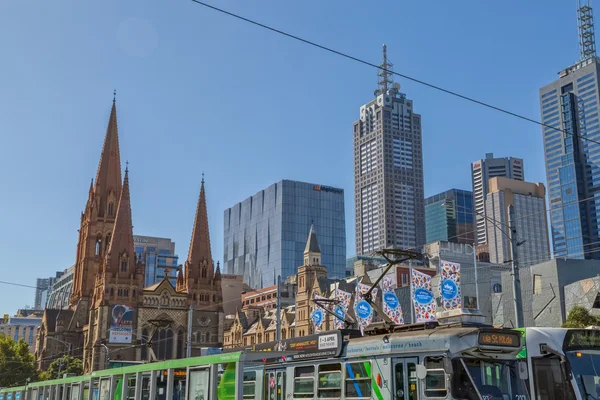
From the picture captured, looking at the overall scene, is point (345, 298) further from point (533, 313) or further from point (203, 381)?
point (203, 381)

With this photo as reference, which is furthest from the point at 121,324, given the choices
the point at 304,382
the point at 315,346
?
the point at 315,346

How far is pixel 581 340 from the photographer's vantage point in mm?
13203

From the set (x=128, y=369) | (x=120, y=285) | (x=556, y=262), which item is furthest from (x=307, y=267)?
(x=128, y=369)

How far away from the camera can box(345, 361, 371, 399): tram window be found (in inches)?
565

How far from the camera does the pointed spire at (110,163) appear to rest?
112 metres

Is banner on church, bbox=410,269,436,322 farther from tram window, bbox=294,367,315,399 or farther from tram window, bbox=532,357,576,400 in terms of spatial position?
tram window, bbox=532,357,576,400

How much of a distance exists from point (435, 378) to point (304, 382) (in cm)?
416

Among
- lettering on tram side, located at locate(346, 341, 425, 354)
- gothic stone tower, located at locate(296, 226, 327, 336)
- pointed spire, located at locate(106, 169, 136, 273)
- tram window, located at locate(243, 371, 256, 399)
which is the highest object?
pointed spire, located at locate(106, 169, 136, 273)

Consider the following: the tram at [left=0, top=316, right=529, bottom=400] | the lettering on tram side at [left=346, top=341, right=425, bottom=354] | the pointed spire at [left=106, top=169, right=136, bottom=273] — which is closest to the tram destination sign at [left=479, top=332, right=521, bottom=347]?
the tram at [left=0, top=316, right=529, bottom=400]

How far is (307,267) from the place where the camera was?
301ft

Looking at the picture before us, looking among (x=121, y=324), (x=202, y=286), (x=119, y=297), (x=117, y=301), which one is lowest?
(x=121, y=324)

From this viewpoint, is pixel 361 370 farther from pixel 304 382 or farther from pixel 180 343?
pixel 180 343

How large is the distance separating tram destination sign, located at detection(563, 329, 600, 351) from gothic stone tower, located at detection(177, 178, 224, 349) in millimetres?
88107

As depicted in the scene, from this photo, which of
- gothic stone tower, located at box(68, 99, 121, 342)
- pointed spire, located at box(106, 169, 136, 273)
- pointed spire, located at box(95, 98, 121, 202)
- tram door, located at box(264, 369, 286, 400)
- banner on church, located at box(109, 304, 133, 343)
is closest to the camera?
tram door, located at box(264, 369, 286, 400)
